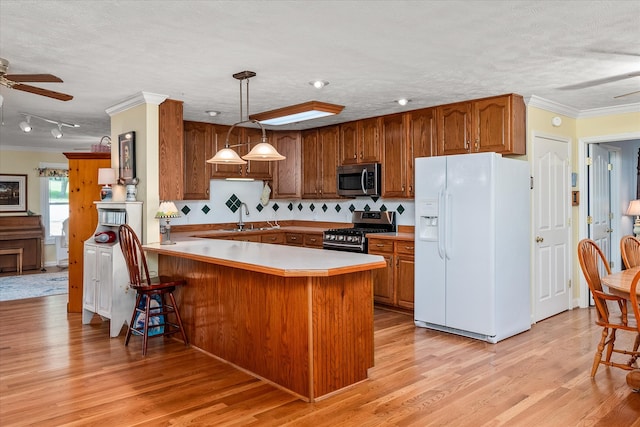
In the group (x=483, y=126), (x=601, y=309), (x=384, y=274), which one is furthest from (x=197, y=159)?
(x=601, y=309)

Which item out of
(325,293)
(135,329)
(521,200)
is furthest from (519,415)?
(135,329)

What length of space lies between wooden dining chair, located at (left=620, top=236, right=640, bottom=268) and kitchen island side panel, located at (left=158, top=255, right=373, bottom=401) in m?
2.13

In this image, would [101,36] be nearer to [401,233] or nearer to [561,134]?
[401,233]

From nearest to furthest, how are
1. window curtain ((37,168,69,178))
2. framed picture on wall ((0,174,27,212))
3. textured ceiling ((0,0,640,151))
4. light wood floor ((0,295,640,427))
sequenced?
textured ceiling ((0,0,640,151)), light wood floor ((0,295,640,427)), framed picture on wall ((0,174,27,212)), window curtain ((37,168,69,178))

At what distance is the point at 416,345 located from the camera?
416cm

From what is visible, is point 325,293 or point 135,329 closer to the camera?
point 325,293

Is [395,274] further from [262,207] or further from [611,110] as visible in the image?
[611,110]

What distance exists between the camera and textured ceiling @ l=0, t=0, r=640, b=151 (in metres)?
2.59

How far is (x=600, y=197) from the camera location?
5828 millimetres

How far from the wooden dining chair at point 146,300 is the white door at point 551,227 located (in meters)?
3.47

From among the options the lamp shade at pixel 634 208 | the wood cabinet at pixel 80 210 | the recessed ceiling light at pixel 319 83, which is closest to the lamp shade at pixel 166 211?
the wood cabinet at pixel 80 210

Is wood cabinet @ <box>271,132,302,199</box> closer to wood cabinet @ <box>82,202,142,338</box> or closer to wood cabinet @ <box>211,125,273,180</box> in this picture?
wood cabinet @ <box>211,125,273,180</box>

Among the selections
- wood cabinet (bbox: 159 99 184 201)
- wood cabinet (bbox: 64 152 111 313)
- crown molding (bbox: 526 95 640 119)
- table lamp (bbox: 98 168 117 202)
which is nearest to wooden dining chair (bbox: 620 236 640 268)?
crown molding (bbox: 526 95 640 119)

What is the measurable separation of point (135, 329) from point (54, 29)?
2.48m
